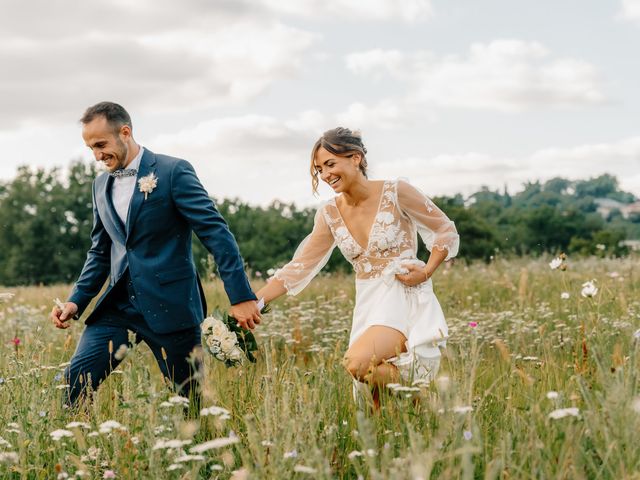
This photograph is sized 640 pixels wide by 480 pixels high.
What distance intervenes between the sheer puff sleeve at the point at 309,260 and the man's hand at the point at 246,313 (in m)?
0.63

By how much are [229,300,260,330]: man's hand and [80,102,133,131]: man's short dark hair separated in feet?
4.20

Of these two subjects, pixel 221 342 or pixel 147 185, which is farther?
pixel 147 185

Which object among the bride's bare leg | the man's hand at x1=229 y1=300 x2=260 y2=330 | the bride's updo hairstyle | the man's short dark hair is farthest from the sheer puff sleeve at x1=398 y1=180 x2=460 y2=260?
the man's short dark hair

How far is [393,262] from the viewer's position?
4.93m

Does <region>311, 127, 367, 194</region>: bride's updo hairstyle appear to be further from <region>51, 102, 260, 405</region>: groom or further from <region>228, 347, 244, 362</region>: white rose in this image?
<region>228, 347, 244, 362</region>: white rose

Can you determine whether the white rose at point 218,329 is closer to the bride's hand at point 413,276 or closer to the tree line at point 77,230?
the bride's hand at point 413,276

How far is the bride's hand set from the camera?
4.78 m

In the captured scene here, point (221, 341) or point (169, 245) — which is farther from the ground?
point (169, 245)

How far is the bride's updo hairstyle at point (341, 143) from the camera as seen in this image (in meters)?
4.78

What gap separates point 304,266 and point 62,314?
5.24 ft

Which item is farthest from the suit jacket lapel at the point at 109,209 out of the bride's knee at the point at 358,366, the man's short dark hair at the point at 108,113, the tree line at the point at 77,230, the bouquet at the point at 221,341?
the tree line at the point at 77,230

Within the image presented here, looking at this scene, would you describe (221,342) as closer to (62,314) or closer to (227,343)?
(227,343)

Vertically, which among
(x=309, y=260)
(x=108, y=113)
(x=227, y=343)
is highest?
(x=108, y=113)

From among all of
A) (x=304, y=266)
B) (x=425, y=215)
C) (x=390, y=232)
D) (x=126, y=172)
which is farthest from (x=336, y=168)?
(x=126, y=172)
